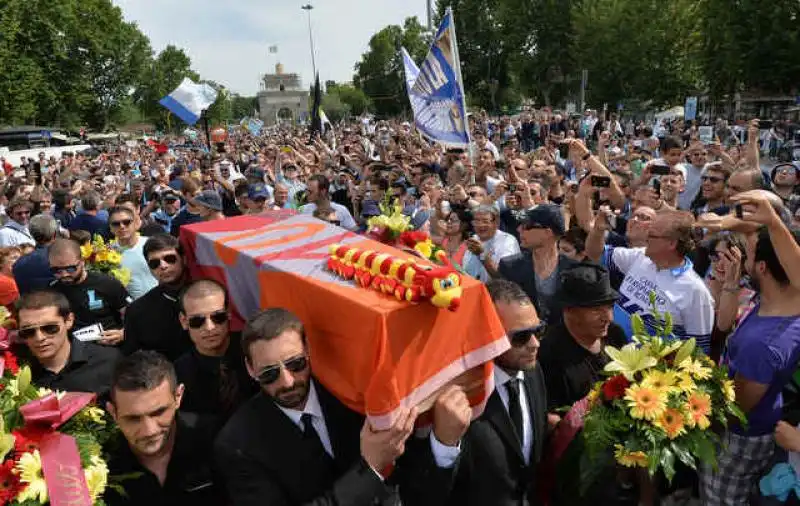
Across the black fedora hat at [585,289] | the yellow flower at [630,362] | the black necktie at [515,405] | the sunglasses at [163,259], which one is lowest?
the black necktie at [515,405]

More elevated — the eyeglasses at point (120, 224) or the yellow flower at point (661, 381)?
the eyeglasses at point (120, 224)

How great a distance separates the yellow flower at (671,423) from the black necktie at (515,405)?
0.57 metres

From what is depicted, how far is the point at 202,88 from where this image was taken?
593 inches

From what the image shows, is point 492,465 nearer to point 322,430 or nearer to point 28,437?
point 322,430

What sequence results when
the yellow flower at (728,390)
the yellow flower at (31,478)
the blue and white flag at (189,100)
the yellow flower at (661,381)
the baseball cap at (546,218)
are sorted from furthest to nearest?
1. the blue and white flag at (189,100)
2. the baseball cap at (546,218)
3. the yellow flower at (728,390)
4. the yellow flower at (661,381)
5. the yellow flower at (31,478)

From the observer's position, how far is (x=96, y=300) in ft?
14.3

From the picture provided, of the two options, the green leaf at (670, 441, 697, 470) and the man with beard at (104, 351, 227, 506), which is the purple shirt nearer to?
the green leaf at (670, 441, 697, 470)

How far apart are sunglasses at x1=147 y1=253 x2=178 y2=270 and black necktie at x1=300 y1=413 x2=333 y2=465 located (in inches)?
79.9

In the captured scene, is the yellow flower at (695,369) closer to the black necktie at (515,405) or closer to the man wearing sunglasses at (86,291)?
the black necktie at (515,405)

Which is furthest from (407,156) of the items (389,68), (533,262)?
(389,68)

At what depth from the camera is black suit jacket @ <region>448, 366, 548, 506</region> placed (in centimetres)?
239

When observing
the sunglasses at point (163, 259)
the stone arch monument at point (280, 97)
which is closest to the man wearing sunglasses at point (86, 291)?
the sunglasses at point (163, 259)

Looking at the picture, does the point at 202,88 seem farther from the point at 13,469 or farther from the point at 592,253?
the point at 13,469

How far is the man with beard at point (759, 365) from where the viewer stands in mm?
2527
